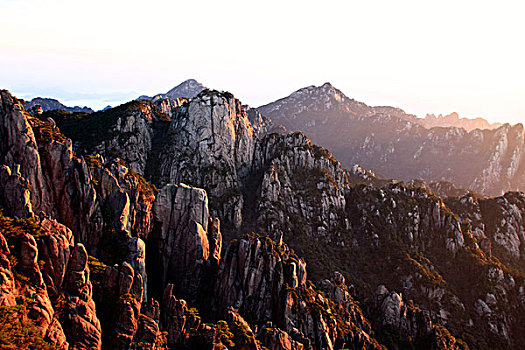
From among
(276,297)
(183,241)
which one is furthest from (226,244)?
(276,297)

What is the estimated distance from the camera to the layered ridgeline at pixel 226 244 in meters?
37.5

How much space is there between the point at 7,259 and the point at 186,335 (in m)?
25.5

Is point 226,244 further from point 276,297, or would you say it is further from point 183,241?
point 276,297

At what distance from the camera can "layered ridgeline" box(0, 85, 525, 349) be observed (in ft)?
123

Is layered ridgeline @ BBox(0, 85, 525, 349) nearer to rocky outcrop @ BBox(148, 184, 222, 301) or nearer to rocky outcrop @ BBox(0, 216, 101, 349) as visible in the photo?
rocky outcrop @ BBox(0, 216, 101, 349)

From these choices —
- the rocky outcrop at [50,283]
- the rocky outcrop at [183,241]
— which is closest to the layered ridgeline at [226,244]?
the rocky outcrop at [50,283]

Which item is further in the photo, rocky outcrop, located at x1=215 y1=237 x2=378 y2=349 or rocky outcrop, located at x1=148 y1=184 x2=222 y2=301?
rocky outcrop, located at x1=148 y1=184 x2=222 y2=301

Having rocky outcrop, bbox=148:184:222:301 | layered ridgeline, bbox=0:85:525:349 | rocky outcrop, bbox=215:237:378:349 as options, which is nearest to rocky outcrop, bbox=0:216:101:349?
layered ridgeline, bbox=0:85:525:349

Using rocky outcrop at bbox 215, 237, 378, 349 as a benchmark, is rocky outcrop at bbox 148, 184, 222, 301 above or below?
above

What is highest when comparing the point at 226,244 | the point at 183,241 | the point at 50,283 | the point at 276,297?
the point at 50,283

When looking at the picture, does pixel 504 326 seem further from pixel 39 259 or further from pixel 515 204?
pixel 39 259

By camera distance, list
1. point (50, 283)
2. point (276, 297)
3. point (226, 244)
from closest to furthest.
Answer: point (50, 283) < point (276, 297) < point (226, 244)

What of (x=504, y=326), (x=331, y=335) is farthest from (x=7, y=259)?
(x=504, y=326)

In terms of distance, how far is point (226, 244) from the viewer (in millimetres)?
110500
